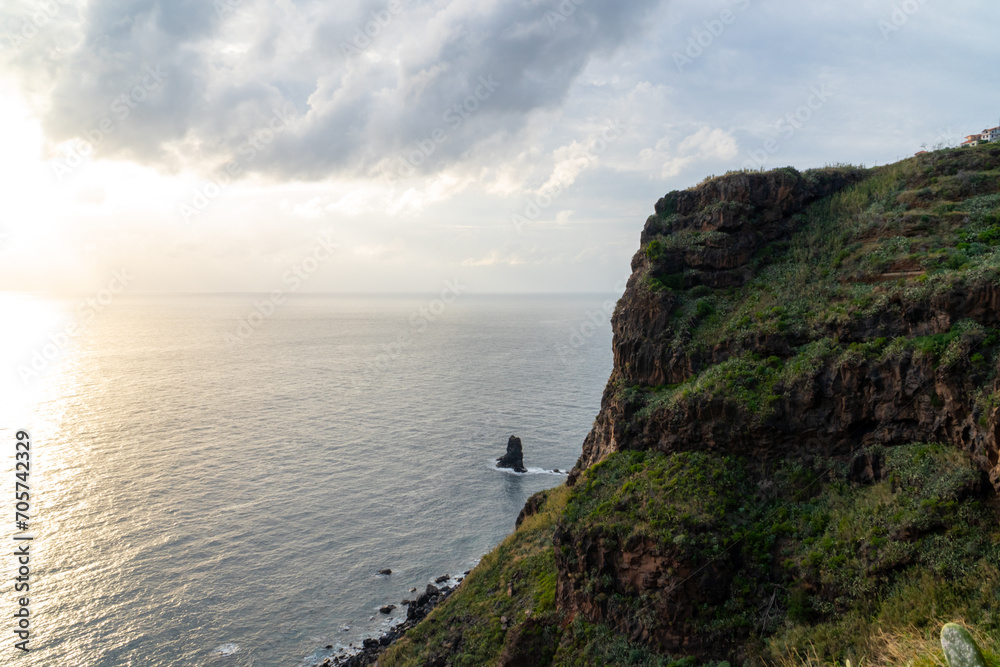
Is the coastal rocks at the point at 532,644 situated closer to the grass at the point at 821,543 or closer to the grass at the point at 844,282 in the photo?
the grass at the point at 821,543

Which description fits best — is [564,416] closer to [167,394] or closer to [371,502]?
[371,502]

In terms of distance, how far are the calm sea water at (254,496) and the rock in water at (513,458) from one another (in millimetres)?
1578

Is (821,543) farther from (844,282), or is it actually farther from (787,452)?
(844,282)

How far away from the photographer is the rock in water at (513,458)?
68.4 meters

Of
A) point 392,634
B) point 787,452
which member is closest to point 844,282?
point 787,452

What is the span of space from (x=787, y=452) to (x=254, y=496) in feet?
180

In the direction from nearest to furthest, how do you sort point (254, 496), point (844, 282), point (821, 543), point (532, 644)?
point (821, 543) < point (532, 644) < point (844, 282) < point (254, 496)

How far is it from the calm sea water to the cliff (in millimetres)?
17282

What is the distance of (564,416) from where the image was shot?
291 feet

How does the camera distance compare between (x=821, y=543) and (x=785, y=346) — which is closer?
(x=821, y=543)

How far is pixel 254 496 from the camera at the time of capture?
58562mm

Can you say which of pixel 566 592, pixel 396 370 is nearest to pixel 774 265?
pixel 566 592

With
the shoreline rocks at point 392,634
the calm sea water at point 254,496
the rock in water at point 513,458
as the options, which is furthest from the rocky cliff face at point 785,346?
the rock in water at point 513,458

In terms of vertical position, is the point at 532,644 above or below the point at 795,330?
below
